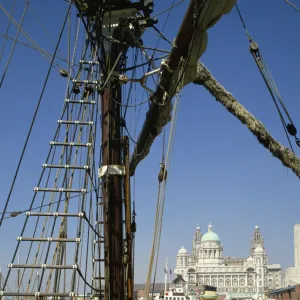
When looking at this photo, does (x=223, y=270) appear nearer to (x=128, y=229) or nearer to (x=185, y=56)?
(x=128, y=229)

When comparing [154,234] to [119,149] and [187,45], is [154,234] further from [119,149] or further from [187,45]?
[187,45]

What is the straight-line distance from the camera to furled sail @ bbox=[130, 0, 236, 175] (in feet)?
23.6

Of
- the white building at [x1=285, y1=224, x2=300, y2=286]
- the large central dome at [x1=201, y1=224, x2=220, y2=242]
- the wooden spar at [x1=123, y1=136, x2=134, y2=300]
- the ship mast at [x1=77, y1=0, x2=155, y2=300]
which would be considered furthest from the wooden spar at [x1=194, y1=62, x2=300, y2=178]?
the large central dome at [x1=201, y1=224, x2=220, y2=242]

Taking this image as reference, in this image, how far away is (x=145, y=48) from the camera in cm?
929

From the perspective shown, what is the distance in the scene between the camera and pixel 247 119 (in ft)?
31.0

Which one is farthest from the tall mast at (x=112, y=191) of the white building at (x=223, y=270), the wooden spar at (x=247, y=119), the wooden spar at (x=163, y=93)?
the white building at (x=223, y=270)

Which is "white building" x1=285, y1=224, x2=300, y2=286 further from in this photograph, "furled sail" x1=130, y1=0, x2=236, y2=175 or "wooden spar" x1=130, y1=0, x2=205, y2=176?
"furled sail" x1=130, y1=0, x2=236, y2=175

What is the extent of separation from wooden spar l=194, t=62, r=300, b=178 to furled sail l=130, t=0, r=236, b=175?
942 millimetres

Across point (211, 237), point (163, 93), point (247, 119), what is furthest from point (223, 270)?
point (163, 93)

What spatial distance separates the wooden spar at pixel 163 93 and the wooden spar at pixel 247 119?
94 centimetres

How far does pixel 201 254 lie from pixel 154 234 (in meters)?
140

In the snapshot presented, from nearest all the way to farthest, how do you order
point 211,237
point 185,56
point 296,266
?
point 185,56 < point 296,266 < point 211,237

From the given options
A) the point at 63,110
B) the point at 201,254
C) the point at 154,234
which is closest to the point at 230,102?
the point at 154,234

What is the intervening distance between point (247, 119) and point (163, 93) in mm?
1702
